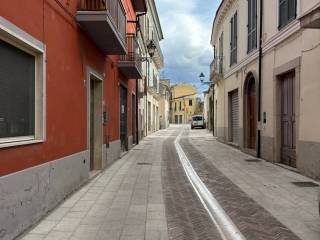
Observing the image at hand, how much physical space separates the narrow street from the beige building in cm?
131

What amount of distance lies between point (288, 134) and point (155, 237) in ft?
29.8

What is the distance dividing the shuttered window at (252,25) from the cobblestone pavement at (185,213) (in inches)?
347

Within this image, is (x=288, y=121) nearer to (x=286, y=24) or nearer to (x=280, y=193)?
(x=286, y=24)

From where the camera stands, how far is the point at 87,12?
392 inches

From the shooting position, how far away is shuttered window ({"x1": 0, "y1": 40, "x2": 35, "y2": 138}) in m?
5.87

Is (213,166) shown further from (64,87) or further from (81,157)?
(64,87)

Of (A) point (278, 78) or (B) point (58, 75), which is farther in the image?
(A) point (278, 78)

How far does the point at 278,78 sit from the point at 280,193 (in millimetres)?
6338

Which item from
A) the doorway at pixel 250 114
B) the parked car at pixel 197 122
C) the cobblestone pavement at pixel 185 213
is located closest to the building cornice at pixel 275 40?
the doorway at pixel 250 114

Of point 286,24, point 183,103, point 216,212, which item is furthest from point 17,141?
point 183,103

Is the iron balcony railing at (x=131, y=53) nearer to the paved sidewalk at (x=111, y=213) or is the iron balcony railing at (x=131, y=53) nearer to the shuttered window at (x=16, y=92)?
the paved sidewalk at (x=111, y=213)

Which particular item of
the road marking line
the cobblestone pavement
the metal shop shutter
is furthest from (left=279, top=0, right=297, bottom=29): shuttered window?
the metal shop shutter

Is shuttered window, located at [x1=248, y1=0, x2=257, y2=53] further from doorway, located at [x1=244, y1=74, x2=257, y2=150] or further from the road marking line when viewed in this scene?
the road marking line

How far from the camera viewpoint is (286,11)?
1380 cm
